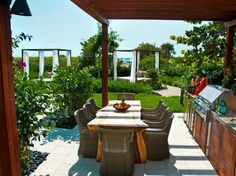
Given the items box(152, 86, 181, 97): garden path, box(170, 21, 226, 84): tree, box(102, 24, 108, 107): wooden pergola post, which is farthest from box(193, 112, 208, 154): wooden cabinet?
box(152, 86, 181, 97): garden path

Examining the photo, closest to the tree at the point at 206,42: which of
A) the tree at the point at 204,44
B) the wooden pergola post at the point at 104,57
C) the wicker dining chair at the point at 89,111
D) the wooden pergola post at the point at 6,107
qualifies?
the tree at the point at 204,44

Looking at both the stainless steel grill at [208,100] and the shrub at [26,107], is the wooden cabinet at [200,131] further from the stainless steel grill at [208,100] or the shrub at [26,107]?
the shrub at [26,107]

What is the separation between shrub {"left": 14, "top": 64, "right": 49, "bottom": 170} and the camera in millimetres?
2947

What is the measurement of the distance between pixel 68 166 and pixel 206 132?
2679 millimetres

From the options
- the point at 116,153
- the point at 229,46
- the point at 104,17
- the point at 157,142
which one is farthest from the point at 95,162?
the point at 229,46

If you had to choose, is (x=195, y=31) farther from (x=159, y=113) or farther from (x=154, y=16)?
(x=159, y=113)

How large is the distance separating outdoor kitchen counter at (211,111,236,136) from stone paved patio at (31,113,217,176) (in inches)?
37.0

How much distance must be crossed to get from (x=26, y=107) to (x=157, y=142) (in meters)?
2.43

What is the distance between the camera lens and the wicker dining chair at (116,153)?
11.9ft

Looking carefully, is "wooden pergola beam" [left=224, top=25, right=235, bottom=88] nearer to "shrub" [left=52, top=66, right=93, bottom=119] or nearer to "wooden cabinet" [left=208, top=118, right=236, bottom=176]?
"wooden cabinet" [left=208, top=118, right=236, bottom=176]

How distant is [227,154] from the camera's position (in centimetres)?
351

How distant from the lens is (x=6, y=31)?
1.74 m

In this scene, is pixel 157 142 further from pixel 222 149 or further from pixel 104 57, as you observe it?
pixel 104 57

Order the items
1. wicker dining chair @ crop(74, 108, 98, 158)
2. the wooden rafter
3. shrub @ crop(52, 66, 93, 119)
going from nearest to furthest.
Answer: the wooden rafter
wicker dining chair @ crop(74, 108, 98, 158)
shrub @ crop(52, 66, 93, 119)
